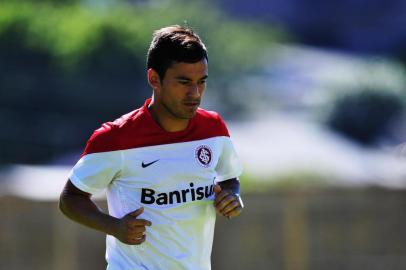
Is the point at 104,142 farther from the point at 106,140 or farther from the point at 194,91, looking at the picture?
the point at 194,91

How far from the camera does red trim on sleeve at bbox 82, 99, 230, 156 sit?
16.1ft

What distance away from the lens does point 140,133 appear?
4.98m

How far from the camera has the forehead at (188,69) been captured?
486 cm

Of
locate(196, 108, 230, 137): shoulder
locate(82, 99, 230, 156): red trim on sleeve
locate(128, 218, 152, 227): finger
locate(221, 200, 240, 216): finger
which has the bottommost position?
locate(128, 218, 152, 227): finger

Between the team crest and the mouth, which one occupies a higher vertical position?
the mouth

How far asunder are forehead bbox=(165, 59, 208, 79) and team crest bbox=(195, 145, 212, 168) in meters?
0.42

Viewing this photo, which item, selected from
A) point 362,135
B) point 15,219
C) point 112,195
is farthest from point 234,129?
point 112,195

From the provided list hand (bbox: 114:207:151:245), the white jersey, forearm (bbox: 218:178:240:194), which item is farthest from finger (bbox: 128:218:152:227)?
forearm (bbox: 218:178:240:194)

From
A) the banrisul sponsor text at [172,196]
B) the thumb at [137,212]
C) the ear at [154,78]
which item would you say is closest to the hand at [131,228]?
the thumb at [137,212]

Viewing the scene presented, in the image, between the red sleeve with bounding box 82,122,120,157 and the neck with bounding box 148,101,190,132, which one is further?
the neck with bounding box 148,101,190,132

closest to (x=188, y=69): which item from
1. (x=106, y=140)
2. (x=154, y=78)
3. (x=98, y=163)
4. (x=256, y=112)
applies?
(x=154, y=78)

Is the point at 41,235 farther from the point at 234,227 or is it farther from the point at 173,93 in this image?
the point at 173,93

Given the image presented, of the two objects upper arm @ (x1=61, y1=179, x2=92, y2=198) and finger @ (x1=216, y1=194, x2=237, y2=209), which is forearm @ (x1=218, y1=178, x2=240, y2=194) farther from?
upper arm @ (x1=61, y1=179, x2=92, y2=198)

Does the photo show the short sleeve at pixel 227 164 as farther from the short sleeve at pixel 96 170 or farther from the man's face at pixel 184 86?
the short sleeve at pixel 96 170
